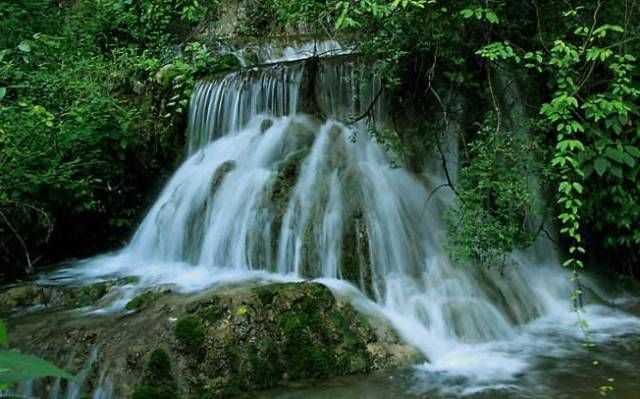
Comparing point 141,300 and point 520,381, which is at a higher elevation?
point 141,300

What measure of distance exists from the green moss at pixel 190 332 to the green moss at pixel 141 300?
631 mm

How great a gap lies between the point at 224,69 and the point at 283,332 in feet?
16.8

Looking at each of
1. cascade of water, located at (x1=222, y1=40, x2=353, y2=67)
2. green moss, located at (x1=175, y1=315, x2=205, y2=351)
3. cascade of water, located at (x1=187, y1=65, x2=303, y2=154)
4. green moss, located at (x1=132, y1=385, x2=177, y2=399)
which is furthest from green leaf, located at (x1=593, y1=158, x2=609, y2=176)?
cascade of water, located at (x1=222, y1=40, x2=353, y2=67)

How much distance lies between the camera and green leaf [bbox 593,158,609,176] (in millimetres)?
4688

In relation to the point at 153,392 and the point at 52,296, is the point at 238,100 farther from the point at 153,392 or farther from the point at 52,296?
the point at 153,392

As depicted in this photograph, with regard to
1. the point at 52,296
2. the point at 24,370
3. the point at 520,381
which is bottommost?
the point at 520,381

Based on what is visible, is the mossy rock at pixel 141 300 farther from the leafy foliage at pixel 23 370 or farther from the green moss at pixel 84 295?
the leafy foliage at pixel 23 370

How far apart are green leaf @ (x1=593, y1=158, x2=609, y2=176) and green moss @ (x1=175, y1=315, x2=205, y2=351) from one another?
3434 mm

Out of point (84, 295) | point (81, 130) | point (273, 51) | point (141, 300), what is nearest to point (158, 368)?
point (141, 300)

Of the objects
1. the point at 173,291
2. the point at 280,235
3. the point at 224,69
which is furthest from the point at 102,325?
the point at 224,69

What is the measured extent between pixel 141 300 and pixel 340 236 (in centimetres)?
189

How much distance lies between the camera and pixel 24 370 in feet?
3.01

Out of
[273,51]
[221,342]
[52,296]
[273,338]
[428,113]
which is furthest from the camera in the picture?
[273,51]

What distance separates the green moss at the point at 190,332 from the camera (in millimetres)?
4020
